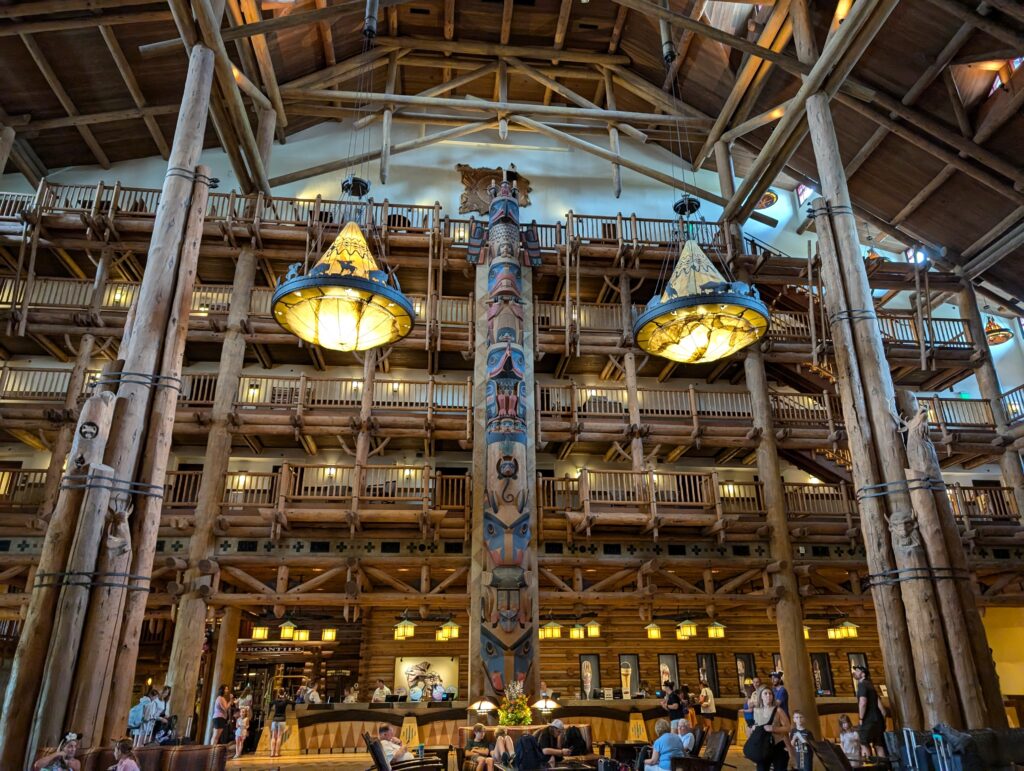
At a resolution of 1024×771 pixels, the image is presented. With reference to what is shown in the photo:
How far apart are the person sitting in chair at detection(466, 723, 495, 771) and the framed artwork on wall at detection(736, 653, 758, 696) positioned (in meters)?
14.5

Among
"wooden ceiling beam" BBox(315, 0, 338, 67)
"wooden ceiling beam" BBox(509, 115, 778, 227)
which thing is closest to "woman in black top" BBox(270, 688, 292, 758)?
"wooden ceiling beam" BBox(509, 115, 778, 227)

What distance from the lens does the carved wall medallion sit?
76.9 feet

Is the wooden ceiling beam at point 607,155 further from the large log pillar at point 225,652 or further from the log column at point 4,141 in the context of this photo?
the large log pillar at point 225,652

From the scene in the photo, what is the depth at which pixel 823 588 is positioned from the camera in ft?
68.3

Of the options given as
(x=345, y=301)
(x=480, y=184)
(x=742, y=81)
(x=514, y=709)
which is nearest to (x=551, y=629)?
Answer: (x=514, y=709)

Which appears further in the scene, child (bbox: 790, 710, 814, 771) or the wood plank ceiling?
the wood plank ceiling

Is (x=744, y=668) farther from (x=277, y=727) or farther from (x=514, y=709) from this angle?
(x=277, y=727)

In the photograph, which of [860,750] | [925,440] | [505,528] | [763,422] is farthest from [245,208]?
[860,750]

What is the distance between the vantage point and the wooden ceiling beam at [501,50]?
73.5ft

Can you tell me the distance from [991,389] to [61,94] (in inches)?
1099

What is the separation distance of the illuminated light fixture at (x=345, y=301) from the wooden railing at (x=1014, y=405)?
1804 centimetres

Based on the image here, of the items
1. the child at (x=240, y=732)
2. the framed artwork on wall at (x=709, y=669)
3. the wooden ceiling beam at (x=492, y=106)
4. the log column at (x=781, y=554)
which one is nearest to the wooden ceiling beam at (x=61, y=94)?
the wooden ceiling beam at (x=492, y=106)

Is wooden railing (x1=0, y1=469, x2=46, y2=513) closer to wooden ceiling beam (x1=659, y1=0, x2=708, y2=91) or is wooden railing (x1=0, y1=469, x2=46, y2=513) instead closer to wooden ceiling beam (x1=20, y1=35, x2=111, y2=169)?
wooden ceiling beam (x1=20, y1=35, x2=111, y2=169)

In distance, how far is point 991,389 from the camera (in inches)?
818
